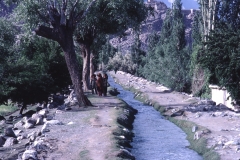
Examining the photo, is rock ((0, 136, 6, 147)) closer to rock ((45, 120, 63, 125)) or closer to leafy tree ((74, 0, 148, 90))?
rock ((45, 120, 63, 125))

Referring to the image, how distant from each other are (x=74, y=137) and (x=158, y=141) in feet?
14.3

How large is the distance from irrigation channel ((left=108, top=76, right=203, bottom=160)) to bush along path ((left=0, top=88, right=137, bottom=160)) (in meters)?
0.63

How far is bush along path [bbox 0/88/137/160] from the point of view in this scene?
14.2m

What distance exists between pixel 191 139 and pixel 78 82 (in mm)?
9223

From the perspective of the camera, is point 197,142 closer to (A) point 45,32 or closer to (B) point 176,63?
(A) point 45,32

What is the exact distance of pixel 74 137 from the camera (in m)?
17.0

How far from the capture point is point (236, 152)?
14.5 metres

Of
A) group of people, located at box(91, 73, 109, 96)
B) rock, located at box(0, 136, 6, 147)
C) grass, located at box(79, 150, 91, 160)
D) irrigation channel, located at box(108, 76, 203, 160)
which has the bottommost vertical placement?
irrigation channel, located at box(108, 76, 203, 160)

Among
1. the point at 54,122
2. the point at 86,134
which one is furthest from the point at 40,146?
the point at 54,122

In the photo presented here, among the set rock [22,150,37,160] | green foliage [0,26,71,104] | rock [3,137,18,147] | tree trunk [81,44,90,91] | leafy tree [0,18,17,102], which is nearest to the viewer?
rock [22,150,37,160]

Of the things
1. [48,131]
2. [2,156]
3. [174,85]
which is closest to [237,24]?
[174,85]

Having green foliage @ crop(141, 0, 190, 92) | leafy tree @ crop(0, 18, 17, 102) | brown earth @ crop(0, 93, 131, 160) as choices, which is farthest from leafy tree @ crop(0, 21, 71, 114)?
green foliage @ crop(141, 0, 190, 92)

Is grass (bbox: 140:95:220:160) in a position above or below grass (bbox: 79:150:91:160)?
below

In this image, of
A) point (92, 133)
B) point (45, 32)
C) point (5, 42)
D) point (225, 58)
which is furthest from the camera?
point (225, 58)
